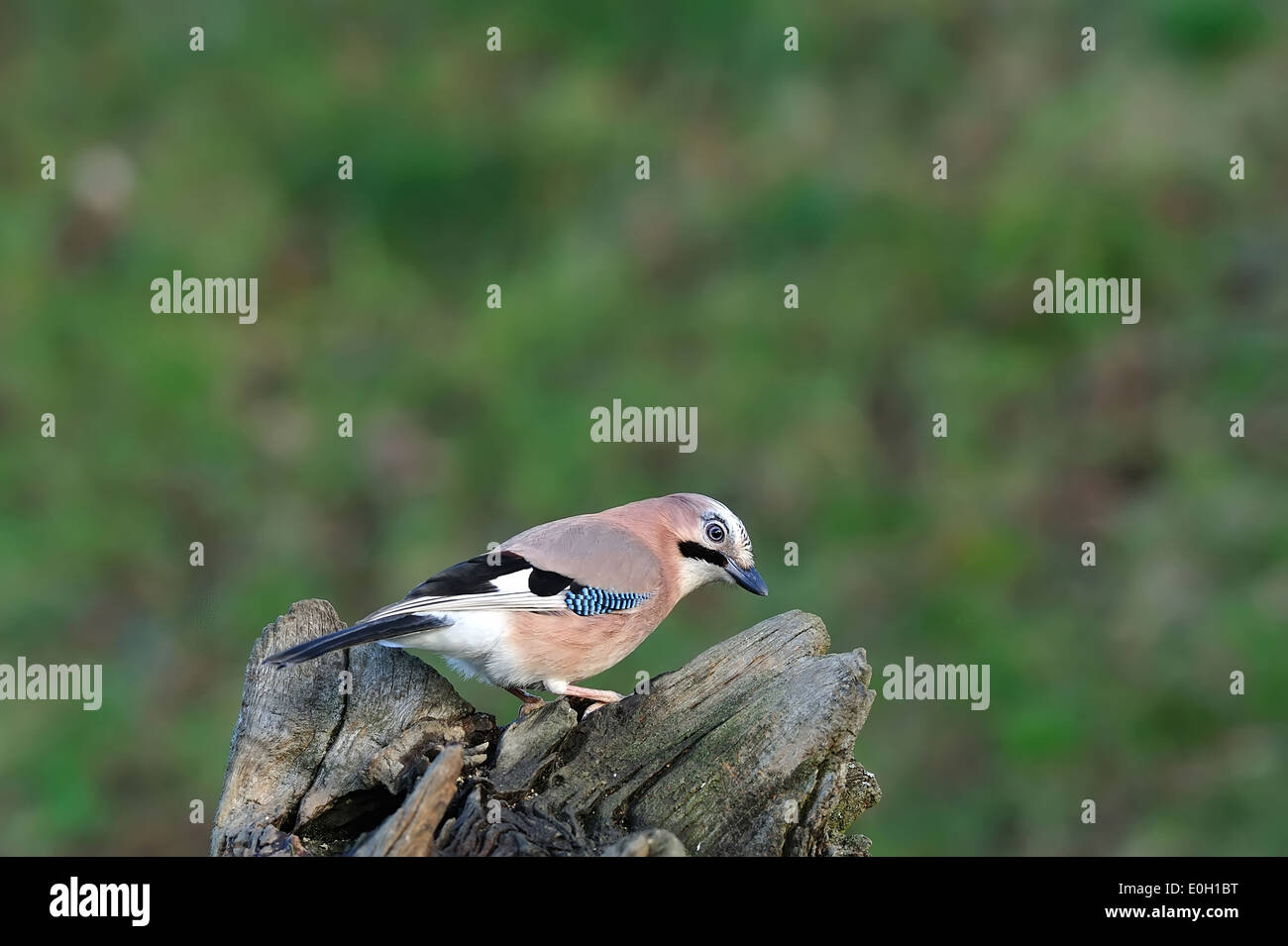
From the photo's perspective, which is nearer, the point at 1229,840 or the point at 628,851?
the point at 628,851

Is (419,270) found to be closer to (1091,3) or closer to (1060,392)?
(1060,392)

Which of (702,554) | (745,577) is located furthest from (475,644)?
(745,577)

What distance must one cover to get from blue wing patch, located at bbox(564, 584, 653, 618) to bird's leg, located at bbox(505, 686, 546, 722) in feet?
1.49

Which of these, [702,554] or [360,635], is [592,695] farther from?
[360,635]

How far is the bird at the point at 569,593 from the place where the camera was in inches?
254

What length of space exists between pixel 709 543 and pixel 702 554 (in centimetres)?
7

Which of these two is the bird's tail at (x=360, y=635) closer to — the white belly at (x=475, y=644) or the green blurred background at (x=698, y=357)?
the white belly at (x=475, y=644)

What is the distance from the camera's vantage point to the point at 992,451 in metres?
12.9

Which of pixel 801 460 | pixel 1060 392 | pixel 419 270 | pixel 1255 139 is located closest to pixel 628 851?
pixel 801 460

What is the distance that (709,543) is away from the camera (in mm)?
7207

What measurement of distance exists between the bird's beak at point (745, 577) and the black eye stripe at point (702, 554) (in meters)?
0.03

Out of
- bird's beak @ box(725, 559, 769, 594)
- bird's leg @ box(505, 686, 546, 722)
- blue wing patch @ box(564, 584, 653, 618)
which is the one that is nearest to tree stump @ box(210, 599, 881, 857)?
bird's leg @ box(505, 686, 546, 722)

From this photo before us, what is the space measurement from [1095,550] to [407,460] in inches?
238

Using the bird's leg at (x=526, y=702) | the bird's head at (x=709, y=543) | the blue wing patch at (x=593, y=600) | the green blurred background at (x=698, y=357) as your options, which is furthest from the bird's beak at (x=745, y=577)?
the green blurred background at (x=698, y=357)
